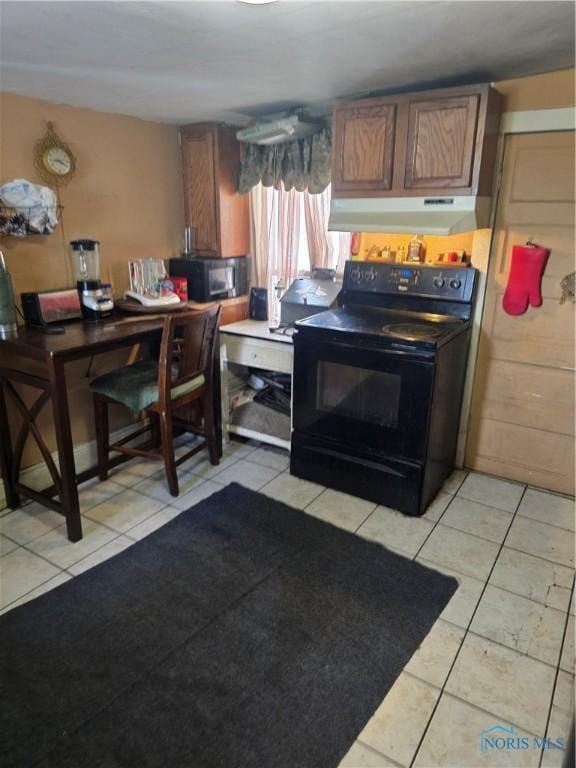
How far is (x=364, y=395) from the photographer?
8.20 ft

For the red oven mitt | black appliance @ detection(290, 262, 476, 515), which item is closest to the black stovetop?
black appliance @ detection(290, 262, 476, 515)

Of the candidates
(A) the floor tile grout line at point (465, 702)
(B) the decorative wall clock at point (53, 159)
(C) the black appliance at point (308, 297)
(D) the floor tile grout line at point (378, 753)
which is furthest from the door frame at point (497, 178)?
(B) the decorative wall clock at point (53, 159)

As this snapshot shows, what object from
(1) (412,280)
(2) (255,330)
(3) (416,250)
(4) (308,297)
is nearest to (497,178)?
(3) (416,250)

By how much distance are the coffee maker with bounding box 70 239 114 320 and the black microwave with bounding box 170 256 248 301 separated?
611 mm

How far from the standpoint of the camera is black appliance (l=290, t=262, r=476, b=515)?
2338mm

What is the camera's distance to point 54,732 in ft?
4.74

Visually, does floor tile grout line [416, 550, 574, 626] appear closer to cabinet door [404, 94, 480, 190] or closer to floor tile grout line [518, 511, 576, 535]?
floor tile grout line [518, 511, 576, 535]

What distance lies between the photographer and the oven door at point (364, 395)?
2.31 m

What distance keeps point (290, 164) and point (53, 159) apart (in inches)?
52.5

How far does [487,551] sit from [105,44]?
2.55 meters

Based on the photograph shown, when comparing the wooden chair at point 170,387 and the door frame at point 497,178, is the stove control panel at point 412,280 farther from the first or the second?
the wooden chair at point 170,387

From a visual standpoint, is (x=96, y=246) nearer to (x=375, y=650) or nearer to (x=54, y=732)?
(x=54, y=732)

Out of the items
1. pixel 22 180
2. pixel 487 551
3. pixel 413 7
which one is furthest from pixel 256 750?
pixel 22 180

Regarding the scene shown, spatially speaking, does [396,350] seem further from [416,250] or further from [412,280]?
[416,250]
